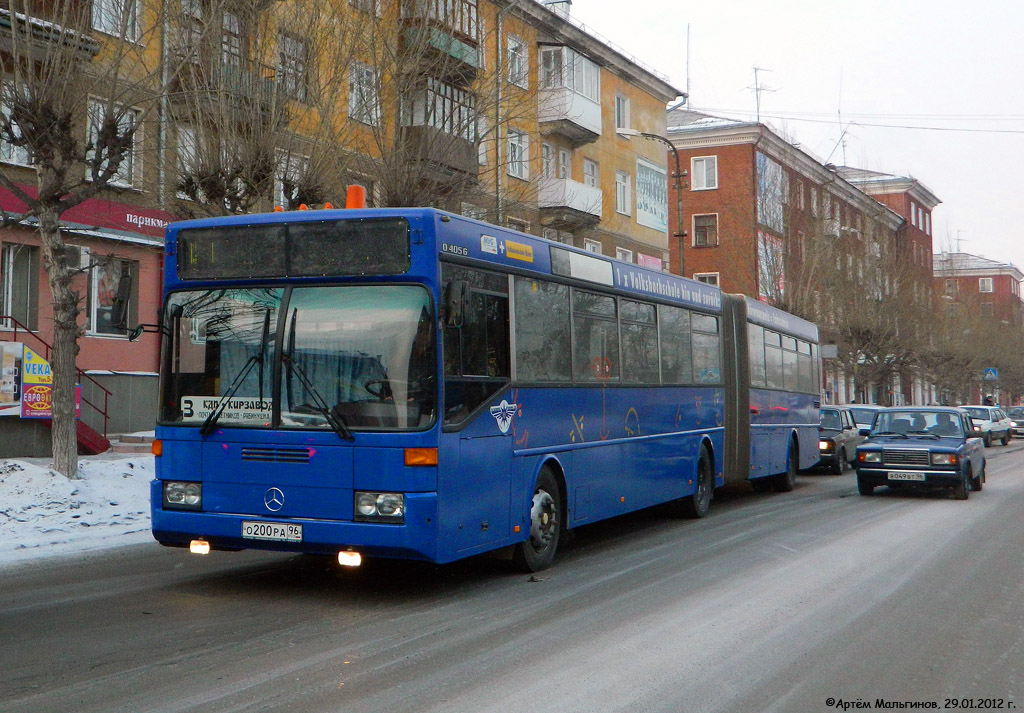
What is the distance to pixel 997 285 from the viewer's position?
119 meters

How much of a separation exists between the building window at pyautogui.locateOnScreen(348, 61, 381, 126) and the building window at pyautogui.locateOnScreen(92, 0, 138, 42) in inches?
183

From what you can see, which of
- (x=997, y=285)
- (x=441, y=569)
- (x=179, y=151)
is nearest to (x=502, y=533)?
(x=441, y=569)

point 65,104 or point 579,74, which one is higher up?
point 579,74

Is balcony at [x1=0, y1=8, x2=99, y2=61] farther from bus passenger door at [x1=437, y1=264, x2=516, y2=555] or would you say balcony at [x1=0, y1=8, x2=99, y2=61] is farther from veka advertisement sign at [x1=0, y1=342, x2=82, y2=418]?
veka advertisement sign at [x1=0, y1=342, x2=82, y2=418]

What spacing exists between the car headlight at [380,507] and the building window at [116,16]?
853 centimetres

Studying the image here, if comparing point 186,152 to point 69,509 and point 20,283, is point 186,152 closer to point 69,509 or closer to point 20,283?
point 69,509

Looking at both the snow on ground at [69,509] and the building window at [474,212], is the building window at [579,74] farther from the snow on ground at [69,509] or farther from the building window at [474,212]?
the snow on ground at [69,509]

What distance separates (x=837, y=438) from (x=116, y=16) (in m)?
18.3

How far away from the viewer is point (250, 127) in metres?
16.8

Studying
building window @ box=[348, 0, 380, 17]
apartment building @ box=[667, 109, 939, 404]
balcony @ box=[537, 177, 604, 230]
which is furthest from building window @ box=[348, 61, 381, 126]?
apartment building @ box=[667, 109, 939, 404]

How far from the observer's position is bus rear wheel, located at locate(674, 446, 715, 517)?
48.3 ft

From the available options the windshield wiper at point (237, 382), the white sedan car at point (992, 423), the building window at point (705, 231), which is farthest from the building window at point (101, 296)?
the building window at point (705, 231)

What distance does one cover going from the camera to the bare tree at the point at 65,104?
43.4 feet

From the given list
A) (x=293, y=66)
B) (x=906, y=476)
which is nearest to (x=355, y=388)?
(x=293, y=66)
